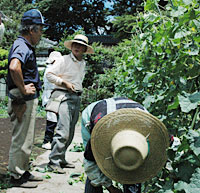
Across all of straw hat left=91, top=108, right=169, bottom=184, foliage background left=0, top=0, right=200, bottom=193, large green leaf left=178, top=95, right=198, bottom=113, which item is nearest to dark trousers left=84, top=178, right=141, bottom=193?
foliage background left=0, top=0, right=200, bottom=193

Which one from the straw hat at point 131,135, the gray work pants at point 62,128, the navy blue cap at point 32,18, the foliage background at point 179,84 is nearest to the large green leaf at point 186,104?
the foliage background at point 179,84

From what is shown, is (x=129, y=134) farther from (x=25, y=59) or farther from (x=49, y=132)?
(x=49, y=132)

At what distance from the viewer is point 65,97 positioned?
12.9 feet

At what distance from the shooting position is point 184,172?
186cm

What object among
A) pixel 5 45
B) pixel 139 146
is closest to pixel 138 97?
pixel 139 146

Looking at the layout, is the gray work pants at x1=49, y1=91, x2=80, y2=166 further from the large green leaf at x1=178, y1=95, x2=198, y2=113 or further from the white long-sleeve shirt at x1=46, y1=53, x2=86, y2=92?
the large green leaf at x1=178, y1=95, x2=198, y2=113

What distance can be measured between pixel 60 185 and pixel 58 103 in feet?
3.47

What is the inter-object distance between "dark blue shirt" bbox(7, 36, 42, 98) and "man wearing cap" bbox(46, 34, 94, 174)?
630mm

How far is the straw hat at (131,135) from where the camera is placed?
173 centimetres

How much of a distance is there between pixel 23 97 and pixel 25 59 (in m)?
0.40

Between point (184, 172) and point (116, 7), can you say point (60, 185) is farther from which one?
point (116, 7)

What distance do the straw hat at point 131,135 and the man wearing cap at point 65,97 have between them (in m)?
2.06

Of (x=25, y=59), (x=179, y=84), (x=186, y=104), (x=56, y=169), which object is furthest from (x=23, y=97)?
(x=186, y=104)

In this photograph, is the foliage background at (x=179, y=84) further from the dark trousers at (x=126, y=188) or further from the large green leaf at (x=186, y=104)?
the dark trousers at (x=126, y=188)
